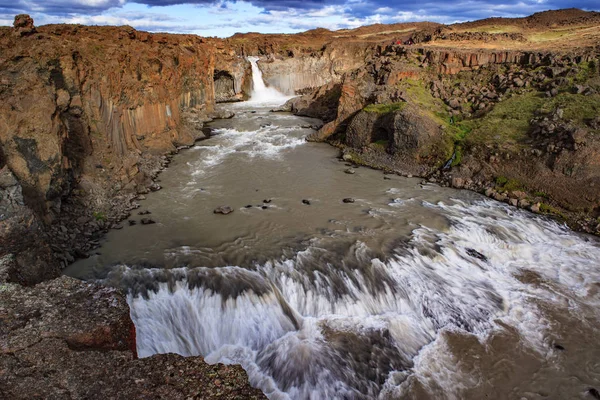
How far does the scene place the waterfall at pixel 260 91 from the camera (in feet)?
125

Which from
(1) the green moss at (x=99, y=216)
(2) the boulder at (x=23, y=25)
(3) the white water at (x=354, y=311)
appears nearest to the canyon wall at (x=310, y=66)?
(2) the boulder at (x=23, y=25)

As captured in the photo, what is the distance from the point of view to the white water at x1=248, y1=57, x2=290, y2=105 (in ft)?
125

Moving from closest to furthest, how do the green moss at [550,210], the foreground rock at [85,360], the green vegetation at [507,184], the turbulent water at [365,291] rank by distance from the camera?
1. the foreground rock at [85,360]
2. the turbulent water at [365,291]
3. the green moss at [550,210]
4. the green vegetation at [507,184]

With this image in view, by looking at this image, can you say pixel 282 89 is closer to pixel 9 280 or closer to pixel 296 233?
pixel 296 233

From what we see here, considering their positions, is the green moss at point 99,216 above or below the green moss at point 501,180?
below

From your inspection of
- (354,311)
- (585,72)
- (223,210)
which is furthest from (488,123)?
(354,311)

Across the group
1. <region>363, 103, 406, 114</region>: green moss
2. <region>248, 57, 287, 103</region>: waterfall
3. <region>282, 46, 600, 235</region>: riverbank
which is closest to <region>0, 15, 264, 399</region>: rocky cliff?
<region>282, 46, 600, 235</region>: riverbank

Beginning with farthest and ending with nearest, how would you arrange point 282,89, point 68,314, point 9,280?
point 282,89 → point 9,280 → point 68,314

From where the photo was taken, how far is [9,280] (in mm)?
5516

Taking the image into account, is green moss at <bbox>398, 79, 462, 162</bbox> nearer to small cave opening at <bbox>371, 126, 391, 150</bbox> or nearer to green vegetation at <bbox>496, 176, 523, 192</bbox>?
small cave opening at <bbox>371, 126, 391, 150</bbox>

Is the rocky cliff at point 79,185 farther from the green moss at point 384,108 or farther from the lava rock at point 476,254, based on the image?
the green moss at point 384,108

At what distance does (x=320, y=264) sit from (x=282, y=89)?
109 ft

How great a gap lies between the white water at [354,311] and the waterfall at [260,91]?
2937 centimetres

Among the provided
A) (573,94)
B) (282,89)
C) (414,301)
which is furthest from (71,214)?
(282,89)
